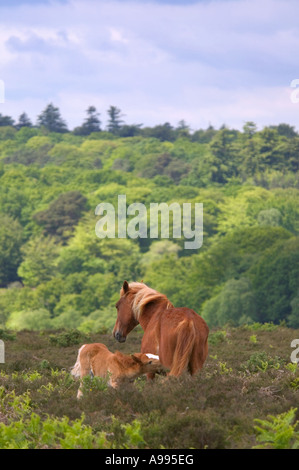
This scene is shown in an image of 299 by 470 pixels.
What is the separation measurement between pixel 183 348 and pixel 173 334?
9.1 inches

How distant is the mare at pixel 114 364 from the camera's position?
31.2 ft

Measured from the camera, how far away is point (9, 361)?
16.4 meters

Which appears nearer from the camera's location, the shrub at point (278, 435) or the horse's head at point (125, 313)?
the shrub at point (278, 435)

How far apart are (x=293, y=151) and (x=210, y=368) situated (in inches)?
6485

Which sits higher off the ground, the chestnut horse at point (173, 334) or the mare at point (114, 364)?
the chestnut horse at point (173, 334)

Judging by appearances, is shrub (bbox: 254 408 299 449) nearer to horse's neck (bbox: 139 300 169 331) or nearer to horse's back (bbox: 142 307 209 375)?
horse's back (bbox: 142 307 209 375)

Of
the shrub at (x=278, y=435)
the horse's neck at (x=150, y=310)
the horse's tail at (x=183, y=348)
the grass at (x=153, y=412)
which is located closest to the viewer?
the shrub at (x=278, y=435)

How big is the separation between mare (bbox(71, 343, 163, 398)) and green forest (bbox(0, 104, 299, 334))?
6972cm

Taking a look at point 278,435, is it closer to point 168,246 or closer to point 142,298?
point 142,298

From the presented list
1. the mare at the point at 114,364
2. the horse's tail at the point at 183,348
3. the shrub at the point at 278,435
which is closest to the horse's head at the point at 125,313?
the mare at the point at 114,364

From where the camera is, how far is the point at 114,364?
993cm

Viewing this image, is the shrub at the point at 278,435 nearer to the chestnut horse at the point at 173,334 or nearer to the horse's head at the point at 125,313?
the chestnut horse at the point at 173,334

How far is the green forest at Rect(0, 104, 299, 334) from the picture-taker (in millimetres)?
89375

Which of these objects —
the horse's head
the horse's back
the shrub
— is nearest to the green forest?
the horse's head
